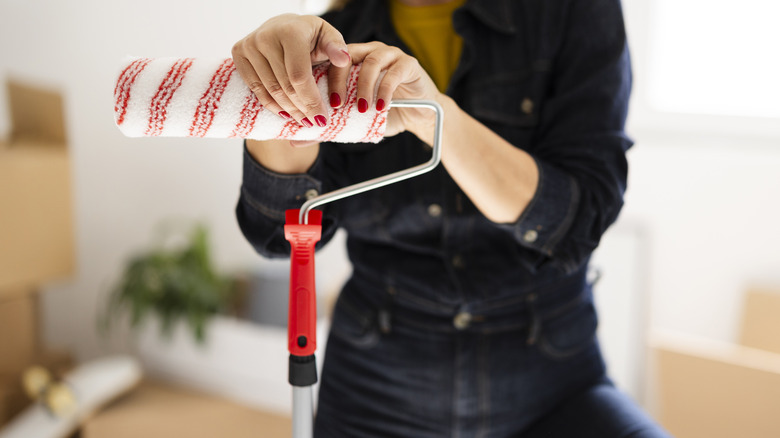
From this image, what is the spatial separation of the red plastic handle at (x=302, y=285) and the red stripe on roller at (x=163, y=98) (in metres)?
0.10


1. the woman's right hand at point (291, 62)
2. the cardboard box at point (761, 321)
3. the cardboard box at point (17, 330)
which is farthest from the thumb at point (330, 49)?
the cardboard box at point (761, 321)

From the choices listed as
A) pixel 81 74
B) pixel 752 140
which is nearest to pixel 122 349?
pixel 81 74

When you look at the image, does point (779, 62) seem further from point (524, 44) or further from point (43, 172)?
point (43, 172)

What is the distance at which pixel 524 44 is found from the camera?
53 cm

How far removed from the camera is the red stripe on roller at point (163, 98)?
0.33 metres

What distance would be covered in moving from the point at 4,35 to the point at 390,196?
37.9 inches

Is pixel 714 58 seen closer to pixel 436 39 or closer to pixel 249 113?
pixel 436 39

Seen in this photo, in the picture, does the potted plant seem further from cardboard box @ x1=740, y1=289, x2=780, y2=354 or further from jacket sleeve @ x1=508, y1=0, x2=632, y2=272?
cardboard box @ x1=740, y1=289, x2=780, y2=354

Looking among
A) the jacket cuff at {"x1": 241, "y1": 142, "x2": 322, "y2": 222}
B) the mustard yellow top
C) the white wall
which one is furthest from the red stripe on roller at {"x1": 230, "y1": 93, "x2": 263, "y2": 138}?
the white wall

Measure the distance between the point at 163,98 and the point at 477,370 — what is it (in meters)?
0.39

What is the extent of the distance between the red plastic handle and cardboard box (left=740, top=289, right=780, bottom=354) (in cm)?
113

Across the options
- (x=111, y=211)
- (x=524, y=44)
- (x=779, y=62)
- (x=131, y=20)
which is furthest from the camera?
(x=111, y=211)

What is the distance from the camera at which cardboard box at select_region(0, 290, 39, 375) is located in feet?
3.53

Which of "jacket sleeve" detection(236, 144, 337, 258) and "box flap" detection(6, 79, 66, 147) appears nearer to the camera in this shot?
"jacket sleeve" detection(236, 144, 337, 258)
